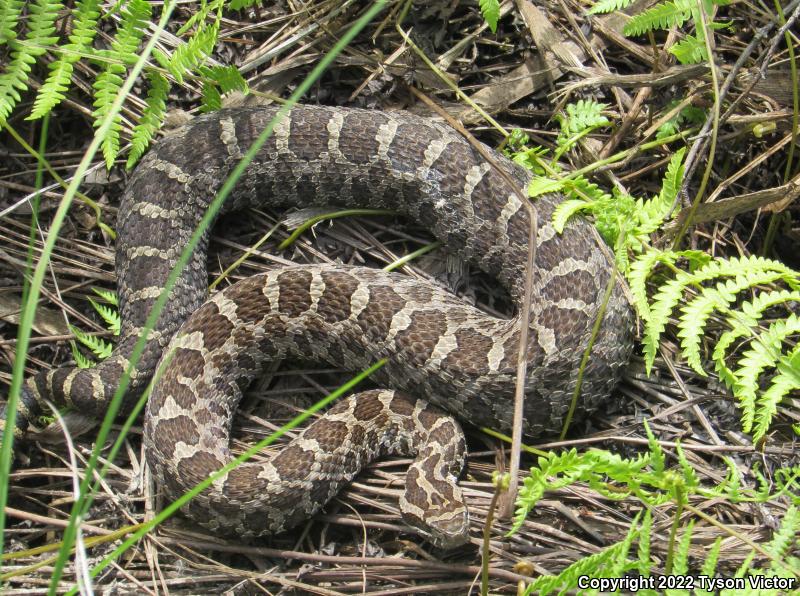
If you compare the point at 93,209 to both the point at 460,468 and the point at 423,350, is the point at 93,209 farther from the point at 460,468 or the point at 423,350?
the point at 460,468

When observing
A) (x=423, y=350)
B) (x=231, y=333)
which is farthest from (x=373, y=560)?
(x=231, y=333)

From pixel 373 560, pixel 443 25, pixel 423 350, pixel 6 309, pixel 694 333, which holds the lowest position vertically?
pixel 373 560

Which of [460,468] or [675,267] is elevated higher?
[675,267]

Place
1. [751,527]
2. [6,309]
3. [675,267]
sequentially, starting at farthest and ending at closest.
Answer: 1. [6,309]
2. [675,267]
3. [751,527]

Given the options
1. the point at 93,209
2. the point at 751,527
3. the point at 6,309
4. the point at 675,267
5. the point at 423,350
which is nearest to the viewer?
the point at 751,527

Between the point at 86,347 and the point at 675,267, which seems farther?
the point at 86,347
